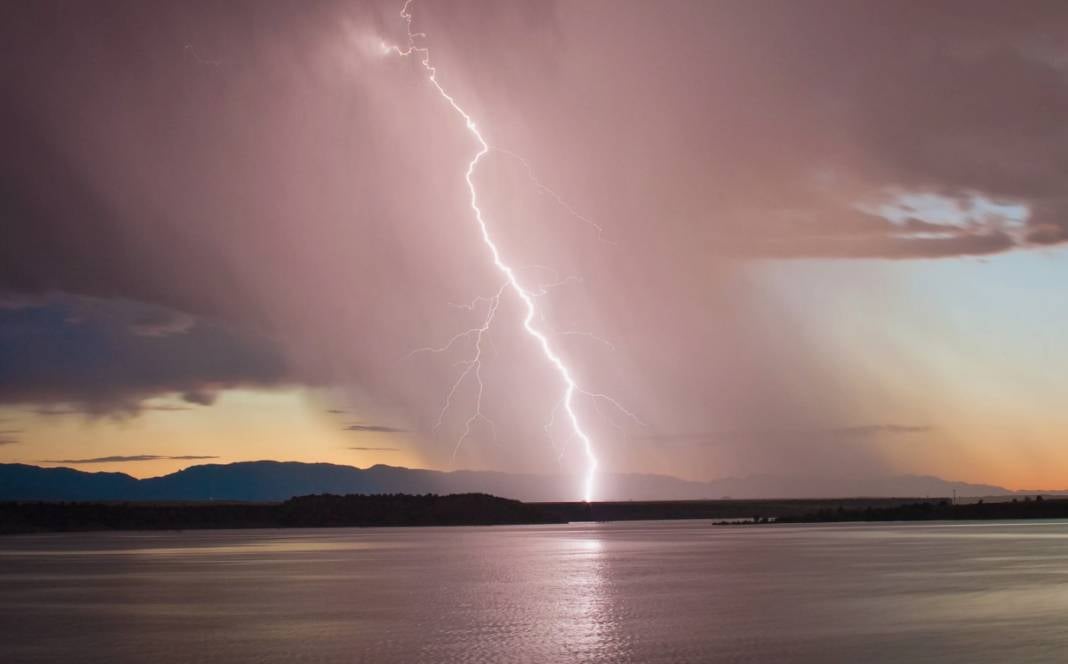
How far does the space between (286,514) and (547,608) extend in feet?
287

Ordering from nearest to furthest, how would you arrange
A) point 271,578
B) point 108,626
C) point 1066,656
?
1. point 1066,656
2. point 108,626
3. point 271,578

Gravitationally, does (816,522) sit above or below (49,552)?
above

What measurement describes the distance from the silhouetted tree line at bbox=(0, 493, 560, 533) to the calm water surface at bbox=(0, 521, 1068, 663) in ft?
175

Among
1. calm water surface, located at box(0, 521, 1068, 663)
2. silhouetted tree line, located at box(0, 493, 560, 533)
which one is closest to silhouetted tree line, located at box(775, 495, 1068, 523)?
silhouetted tree line, located at box(0, 493, 560, 533)

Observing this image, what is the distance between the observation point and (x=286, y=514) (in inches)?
4281

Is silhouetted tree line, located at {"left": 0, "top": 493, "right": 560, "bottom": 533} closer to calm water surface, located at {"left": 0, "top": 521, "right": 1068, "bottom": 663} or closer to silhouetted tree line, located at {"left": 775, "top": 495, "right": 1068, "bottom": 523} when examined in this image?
silhouetted tree line, located at {"left": 775, "top": 495, "right": 1068, "bottom": 523}

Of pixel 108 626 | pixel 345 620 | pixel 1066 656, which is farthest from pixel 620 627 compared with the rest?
pixel 108 626

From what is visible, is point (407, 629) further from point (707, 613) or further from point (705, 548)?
point (705, 548)

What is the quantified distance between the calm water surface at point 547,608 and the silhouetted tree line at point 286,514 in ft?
Result: 175

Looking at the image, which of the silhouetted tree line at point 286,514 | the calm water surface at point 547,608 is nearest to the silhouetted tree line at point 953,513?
the silhouetted tree line at point 286,514

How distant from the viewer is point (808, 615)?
2350 cm

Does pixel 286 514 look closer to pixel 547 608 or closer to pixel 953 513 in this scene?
pixel 953 513

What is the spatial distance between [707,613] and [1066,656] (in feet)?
26.5

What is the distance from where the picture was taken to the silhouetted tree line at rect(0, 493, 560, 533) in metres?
96.6
